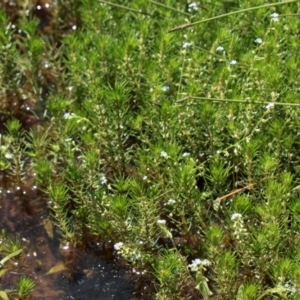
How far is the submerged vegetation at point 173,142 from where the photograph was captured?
2938mm

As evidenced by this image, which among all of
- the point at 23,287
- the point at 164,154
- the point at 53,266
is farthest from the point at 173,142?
the point at 23,287

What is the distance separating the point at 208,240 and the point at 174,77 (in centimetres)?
91

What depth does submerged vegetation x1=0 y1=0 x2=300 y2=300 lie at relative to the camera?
9.64 feet

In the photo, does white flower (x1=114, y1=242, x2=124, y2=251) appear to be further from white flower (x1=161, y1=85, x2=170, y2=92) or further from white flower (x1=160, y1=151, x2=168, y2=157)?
white flower (x1=161, y1=85, x2=170, y2=92)

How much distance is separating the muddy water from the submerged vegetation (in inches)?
2.6

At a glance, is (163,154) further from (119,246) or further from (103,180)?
(119,246)

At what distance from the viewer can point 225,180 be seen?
3168 mm

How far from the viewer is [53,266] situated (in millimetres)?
3229

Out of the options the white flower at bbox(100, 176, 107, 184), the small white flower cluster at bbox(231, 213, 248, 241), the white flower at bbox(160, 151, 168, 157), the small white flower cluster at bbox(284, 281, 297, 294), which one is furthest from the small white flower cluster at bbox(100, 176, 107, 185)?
the small white flower cluster at bbox(284, 281, 297, 294)

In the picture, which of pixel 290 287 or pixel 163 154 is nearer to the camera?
pixel 290 287

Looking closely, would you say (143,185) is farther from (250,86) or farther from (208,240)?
(250,86)

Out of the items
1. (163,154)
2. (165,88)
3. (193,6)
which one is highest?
(193,6)

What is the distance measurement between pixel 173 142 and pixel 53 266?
737mm

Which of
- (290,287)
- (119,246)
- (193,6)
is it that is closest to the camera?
(290,287)
